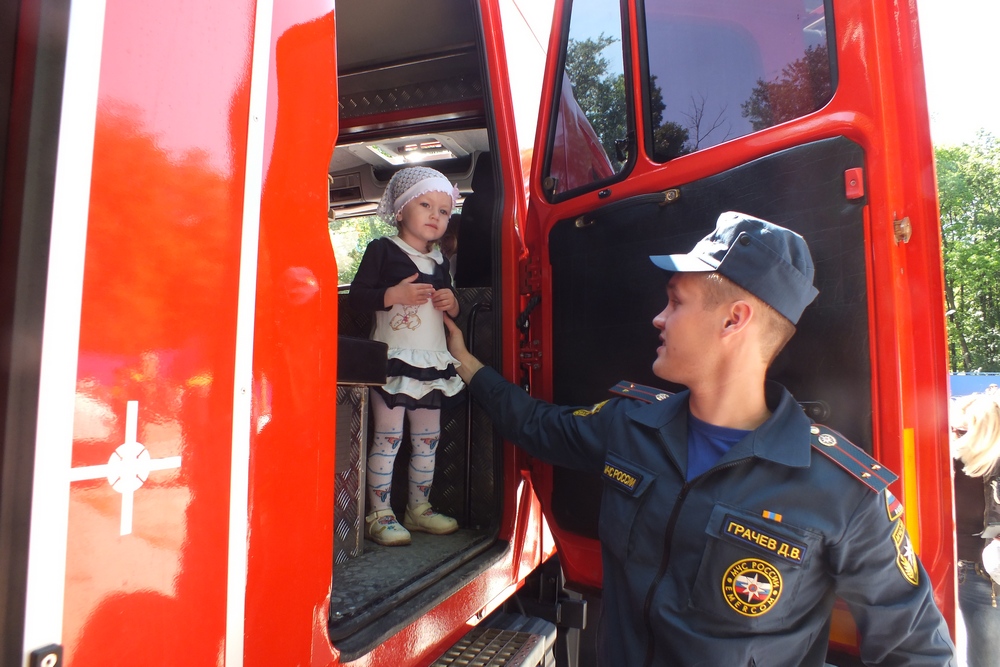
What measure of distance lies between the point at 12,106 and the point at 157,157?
0.47 ft

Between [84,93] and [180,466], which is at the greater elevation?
[84,93]

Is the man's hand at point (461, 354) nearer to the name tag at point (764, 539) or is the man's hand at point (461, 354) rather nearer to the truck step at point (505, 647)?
the truck step at point (505, 647)

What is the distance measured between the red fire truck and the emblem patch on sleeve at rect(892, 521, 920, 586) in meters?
0.16

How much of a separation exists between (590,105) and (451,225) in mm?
874

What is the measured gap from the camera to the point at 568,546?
6.68 feet

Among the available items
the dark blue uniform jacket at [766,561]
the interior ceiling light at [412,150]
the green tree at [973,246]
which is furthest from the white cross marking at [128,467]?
the green tree at [973,246]

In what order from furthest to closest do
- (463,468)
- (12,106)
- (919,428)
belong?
(463,468) → (919,428) → (12,106)

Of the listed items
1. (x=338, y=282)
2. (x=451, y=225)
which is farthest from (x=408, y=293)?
(x=451, y=225)

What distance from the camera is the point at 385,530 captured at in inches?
81.3

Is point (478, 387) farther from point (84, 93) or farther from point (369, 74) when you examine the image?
point (369, 74)

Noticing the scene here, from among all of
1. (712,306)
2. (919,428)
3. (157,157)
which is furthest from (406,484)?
(157,157)

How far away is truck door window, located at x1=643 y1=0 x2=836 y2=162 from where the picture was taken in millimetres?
1581

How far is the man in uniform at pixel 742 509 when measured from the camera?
1272 mm

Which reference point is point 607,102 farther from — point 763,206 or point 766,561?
point 766,561
